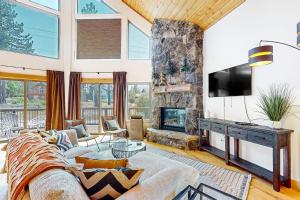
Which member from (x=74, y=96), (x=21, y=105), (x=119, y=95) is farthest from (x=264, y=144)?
(x=21, y=105)

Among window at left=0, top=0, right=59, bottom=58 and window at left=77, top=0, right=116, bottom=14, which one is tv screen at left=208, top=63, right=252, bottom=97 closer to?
window at left=77, top=0, right=116, bottom=14

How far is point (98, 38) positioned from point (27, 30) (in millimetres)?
2108

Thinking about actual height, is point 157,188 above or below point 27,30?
below

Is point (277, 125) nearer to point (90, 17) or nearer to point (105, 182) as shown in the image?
point (105, 182)

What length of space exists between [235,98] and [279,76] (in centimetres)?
104

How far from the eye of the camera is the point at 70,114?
20.9ft

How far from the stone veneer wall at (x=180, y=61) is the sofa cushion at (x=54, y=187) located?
4.21 m

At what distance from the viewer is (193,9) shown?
4613 mm

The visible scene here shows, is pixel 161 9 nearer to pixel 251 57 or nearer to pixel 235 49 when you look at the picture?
pixel 235 49

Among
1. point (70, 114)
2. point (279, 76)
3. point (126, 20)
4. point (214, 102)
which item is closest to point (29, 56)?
point (70, 114)

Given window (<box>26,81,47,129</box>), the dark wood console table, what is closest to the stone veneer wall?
the dark wood console table

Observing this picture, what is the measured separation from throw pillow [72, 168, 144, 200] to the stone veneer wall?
399 cm

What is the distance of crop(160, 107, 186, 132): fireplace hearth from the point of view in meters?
5.52

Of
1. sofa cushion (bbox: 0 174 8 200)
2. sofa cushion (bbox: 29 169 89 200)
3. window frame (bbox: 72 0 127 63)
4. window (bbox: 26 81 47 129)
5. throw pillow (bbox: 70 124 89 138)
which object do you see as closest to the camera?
→ sofa cushion (bbox: 29 169 89 200)
